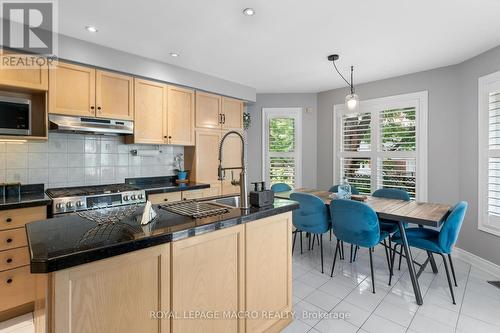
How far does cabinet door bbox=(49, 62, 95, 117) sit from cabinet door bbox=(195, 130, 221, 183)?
141 cm

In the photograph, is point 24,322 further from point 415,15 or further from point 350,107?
point 415,15

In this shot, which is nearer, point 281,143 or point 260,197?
point 260,197

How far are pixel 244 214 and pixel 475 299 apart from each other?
2.44 m

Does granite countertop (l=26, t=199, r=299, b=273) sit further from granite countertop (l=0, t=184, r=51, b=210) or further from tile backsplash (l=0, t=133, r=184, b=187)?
tile backsplash (l=0, t=133, r=184, b=187)

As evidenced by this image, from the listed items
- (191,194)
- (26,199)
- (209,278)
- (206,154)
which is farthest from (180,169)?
(209,278)

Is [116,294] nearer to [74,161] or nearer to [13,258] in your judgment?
[13,258]

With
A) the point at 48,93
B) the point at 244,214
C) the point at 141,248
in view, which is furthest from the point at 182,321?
the point at 48,93

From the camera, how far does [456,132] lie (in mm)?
3389

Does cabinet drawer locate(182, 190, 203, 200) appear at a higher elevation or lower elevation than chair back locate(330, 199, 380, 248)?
higher

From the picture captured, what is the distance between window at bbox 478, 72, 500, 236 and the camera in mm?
2877

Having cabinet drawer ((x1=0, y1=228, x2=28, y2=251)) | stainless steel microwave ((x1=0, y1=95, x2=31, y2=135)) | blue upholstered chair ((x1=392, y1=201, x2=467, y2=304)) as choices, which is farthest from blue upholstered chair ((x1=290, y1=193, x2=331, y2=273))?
stainless steel microwave ((x1=0, y1=95, x2=31, y2=135))

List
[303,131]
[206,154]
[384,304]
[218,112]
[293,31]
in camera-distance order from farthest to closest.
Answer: [303,131], [218,112], [206,154], [293,31], [384,304]

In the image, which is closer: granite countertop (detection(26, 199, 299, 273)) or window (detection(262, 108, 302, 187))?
granite countertop (detection(26, 199, 299, 273))

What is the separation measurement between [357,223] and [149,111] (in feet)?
9.10
